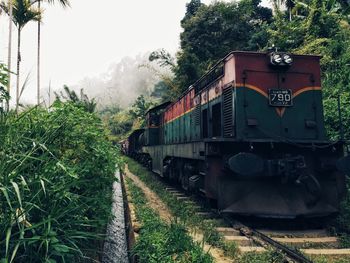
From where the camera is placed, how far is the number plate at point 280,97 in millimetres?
5598

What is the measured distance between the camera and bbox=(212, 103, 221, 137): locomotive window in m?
6.29

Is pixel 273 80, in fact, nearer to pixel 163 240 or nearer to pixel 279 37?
pixel 163 240

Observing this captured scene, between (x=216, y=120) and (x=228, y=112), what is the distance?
73cm

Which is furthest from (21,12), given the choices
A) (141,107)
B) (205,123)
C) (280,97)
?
(141,107)

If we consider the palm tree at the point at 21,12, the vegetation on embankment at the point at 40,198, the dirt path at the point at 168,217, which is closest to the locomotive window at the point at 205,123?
the dirt path at the point at 168,217

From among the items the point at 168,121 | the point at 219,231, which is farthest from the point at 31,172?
the point at 168,121

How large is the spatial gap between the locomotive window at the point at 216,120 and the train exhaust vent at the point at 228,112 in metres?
0.39

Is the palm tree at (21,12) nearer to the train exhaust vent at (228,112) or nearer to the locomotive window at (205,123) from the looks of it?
the locomotive window at (205,123)

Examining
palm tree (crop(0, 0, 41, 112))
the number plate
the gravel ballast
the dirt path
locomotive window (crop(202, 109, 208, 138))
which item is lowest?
the gravel ballast

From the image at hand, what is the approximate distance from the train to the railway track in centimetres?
27

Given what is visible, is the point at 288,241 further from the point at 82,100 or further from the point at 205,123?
the point at 82,100

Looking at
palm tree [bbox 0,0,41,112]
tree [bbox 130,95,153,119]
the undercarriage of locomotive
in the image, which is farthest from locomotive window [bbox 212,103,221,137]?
tree [bbox 130,95,153,119]

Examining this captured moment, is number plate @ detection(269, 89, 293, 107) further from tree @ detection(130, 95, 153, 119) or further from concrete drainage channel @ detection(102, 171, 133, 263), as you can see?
→ tree @ detection(130, 95, 153, 119)

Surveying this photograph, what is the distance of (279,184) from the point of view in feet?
17.1
